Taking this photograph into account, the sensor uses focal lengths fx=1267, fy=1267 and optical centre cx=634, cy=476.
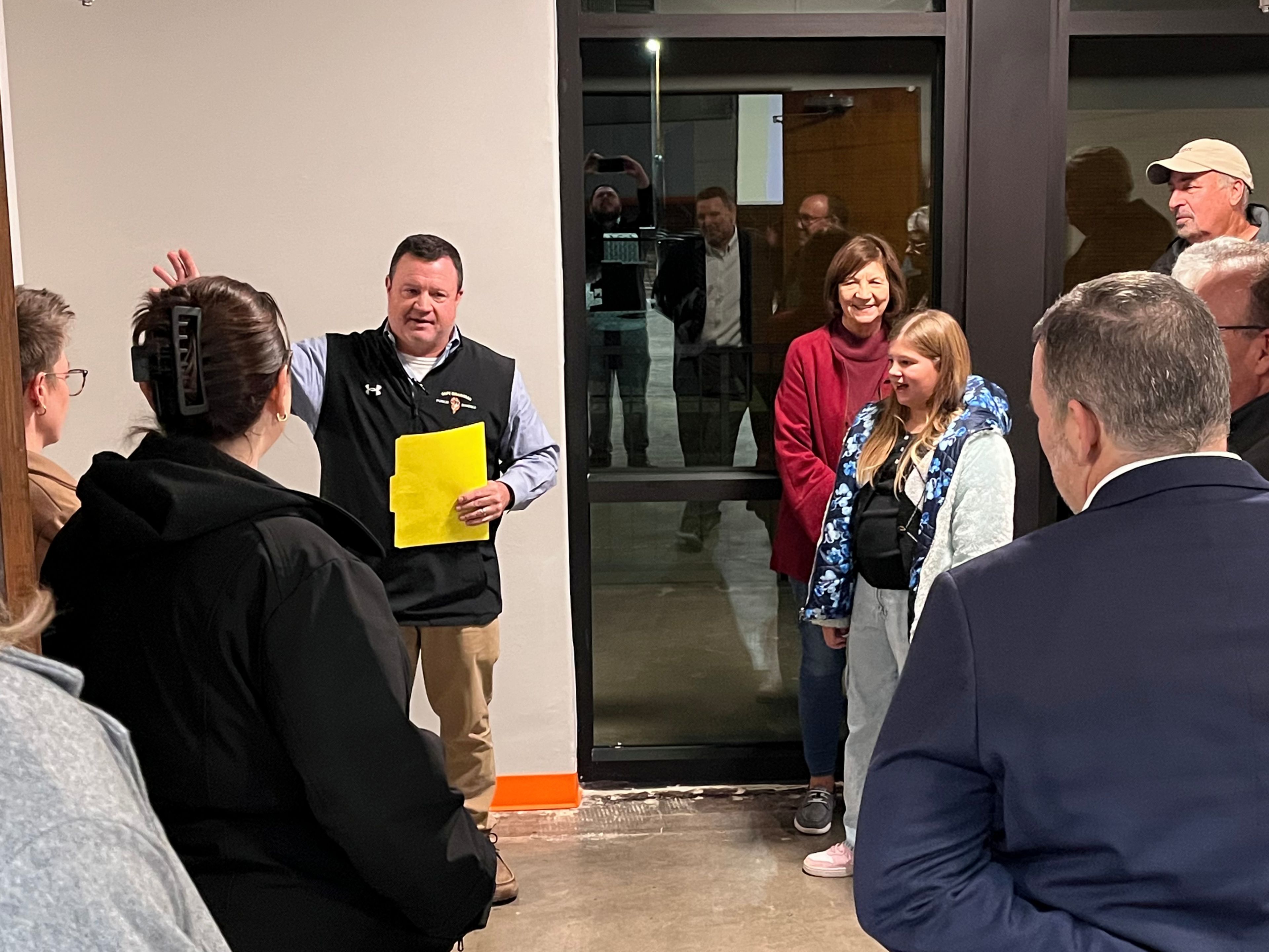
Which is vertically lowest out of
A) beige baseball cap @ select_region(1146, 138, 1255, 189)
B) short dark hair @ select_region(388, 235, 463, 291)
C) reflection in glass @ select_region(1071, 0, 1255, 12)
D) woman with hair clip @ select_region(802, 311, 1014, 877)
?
woman with hair clip @ select_region(802, 311, 1014, 877)

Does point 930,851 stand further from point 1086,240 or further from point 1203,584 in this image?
point 1086,240

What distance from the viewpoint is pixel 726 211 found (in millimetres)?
4082

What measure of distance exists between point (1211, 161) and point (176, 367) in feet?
10.2

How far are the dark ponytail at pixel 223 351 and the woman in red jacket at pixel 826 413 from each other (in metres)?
2.30

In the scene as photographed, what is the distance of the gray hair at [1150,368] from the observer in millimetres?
1230

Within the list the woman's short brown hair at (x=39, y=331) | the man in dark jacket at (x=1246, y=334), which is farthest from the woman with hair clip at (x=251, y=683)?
the man in dark jacket at (x=1246, y=334)

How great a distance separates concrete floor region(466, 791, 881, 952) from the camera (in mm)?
3223

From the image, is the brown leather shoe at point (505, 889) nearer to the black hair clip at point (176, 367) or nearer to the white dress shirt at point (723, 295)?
the white dress shirt at point (723, 295)

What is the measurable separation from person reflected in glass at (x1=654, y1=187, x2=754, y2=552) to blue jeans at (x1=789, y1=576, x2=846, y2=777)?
59cm

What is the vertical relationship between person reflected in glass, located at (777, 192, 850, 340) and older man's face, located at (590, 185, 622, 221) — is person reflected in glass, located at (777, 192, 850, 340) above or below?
below

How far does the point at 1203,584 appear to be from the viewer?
1.18 m

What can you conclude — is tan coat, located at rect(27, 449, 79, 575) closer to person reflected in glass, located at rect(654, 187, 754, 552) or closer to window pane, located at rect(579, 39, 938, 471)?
window pane, located at rect(579, 39, 938, 471)

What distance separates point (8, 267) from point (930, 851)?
1.12 metres

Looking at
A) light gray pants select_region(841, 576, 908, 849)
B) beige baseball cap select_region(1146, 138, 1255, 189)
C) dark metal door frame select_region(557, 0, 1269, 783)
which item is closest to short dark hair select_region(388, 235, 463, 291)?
dark metal door frame select_region(557, 0, 1269, 783)
